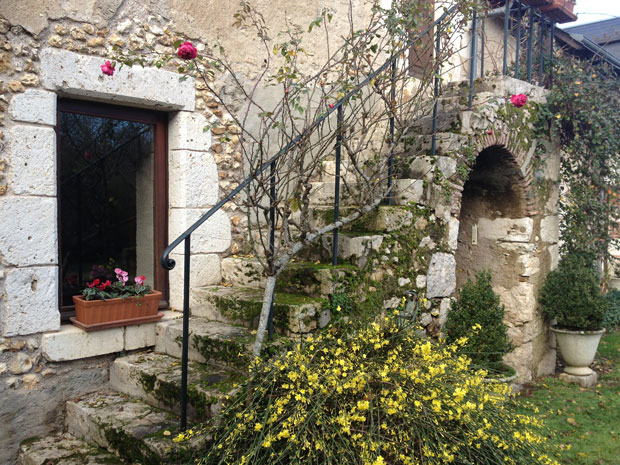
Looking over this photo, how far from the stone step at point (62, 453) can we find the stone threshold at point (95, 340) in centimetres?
48

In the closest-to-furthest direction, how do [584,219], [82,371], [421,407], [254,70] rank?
[421,407]
[82,371]
[254,70]
[584,219]

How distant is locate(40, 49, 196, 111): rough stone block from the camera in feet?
10.7

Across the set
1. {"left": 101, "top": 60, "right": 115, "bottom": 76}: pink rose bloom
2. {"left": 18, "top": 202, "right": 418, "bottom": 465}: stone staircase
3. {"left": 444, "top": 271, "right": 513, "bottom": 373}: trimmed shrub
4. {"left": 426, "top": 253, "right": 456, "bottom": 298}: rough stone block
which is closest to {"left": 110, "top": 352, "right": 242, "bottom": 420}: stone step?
{"left": 18, "top": 202, "right": 418, "bottom": 465}: stone staircase

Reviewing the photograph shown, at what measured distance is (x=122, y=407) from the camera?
10.4 feet

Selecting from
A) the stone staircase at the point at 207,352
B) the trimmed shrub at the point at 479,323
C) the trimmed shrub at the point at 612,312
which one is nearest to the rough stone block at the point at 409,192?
the stone staircase at the point at 207,352

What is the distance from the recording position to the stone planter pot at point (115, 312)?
3.40 metres

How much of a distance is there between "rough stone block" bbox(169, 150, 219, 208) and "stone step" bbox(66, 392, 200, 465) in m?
1.43

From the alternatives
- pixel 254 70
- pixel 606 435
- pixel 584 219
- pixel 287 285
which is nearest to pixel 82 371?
pixel 287 285

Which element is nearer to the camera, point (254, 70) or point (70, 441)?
point (70, 441)

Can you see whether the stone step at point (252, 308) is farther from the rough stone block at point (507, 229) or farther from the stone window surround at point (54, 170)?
the rough stone block at point (507, 229)

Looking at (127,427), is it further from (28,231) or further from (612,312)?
(612,312)

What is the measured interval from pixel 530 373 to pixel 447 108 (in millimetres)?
2864

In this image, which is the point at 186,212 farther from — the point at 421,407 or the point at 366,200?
the point at 421,407

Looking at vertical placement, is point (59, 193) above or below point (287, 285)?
above
